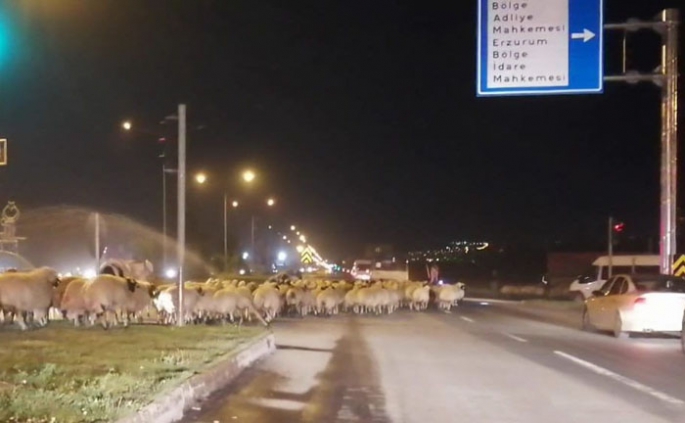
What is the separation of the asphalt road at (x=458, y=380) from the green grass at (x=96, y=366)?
0.91 metres

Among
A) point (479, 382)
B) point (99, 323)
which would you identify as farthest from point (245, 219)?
point (479, 382)

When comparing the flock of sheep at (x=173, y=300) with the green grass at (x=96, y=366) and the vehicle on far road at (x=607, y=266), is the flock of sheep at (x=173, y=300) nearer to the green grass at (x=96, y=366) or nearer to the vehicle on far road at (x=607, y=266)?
the green grass at (x=96, y=366)

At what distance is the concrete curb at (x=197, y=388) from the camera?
1103 centimetres

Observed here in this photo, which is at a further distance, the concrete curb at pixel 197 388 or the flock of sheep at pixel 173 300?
the flock of sheep at pixel 173 300

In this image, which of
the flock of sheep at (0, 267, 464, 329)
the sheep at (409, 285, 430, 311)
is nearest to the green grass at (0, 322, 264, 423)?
the flock of sheep at (0, 267, 464, 329)

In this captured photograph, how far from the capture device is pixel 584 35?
24453 millimetres

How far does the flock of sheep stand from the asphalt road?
4273mm

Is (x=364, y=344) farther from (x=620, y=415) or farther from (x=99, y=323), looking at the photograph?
(x=620, y=415)

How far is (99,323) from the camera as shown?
2597cm

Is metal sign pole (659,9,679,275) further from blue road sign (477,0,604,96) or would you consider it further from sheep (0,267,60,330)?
sheep (0,267,60,330)

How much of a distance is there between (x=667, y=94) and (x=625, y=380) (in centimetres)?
1385

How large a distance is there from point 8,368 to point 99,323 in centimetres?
1156

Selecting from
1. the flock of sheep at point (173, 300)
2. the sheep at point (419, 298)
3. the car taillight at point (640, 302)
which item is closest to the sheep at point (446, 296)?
the flock of sheep at point (173, 300)

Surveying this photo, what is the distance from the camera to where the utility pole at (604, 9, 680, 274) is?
26.8m
